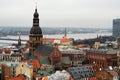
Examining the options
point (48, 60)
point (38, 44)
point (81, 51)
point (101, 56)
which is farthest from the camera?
point (81, 51)

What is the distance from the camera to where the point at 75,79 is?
60469 mm

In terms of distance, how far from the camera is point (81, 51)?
342ft

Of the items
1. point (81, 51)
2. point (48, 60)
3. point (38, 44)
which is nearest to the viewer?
point (48, 60)

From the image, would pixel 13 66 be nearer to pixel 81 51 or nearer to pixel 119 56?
pixel 119 56

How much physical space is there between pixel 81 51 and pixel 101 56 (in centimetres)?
1097

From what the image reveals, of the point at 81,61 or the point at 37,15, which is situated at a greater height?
the point at 37,15

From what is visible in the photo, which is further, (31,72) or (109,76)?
(31,72)

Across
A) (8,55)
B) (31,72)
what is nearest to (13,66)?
(31,72)

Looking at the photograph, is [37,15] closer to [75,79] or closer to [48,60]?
[48,60]

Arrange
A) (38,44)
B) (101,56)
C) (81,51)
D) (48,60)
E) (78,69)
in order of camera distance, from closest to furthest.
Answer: (78,69) < (48,60) < (38,44) < (101,56) < (81,51)

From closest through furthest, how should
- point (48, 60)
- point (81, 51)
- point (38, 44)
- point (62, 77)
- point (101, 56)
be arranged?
1. point (62, 77)
2. point (48, 60)
3. point (38, 44)
4. point (101, 56)
5. point (81, 51)

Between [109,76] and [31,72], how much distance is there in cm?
1569

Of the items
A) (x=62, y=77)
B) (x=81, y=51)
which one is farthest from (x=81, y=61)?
(x=62, y=77)

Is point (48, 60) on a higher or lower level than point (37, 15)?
lower
